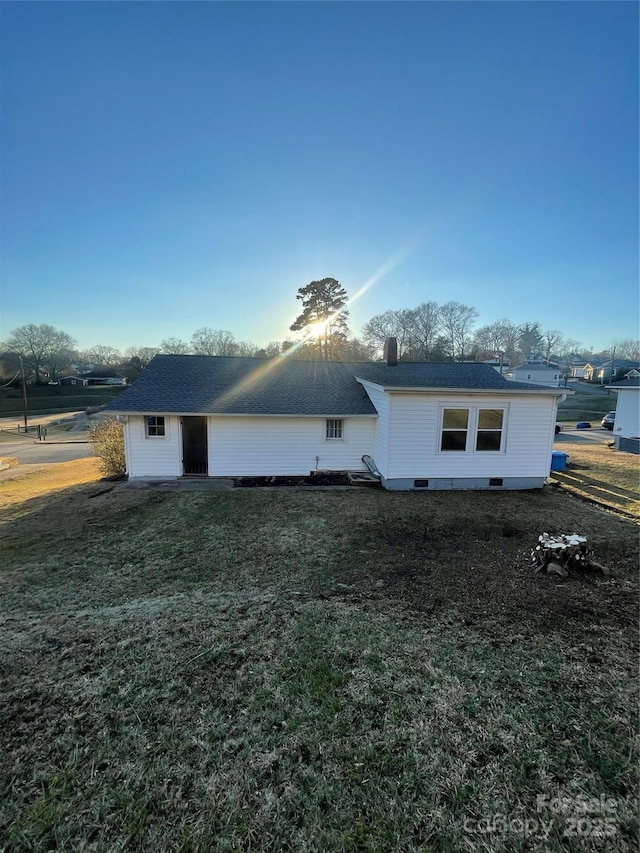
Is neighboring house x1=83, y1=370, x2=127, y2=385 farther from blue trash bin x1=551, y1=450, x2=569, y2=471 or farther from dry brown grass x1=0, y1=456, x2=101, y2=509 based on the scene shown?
blue trash bin x1=551, y1=450, x2=569, y2=471

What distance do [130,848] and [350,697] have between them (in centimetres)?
168

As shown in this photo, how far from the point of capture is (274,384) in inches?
485

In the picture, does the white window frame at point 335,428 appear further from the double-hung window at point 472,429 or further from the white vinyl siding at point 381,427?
the double-hung window at point 472,429

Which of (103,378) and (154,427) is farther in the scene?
(103,378)

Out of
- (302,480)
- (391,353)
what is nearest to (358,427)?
(302,480)

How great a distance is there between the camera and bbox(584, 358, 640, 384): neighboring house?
5488 centimetres

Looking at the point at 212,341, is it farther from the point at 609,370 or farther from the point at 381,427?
the point at 609,370

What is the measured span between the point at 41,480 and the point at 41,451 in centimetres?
1226

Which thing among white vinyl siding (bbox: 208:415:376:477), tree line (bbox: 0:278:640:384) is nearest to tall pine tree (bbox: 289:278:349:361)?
tree line (bbox: 0:278:640:384)

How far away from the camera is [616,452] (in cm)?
1709

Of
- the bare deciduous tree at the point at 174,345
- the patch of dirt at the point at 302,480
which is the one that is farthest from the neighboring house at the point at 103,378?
the patch of dirt at the point at 302,480

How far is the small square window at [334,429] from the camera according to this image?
11.1 metres

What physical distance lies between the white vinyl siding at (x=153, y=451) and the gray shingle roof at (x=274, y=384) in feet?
2.13

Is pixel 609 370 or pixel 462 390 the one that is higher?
pixel 609 370
